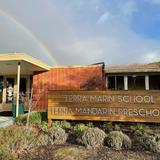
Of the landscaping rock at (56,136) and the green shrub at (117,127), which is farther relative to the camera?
the green shrub at (117,127)

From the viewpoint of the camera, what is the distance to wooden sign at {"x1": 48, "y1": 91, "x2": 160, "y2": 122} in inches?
442

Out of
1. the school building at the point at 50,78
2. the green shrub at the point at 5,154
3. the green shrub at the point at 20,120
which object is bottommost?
the green shrub at the point at 5,154

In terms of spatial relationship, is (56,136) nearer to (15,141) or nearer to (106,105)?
(15,141)

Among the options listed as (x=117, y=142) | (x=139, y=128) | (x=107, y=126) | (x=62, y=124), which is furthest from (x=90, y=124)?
(x=117, y=142)

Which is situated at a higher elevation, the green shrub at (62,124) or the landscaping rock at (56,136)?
the green shrub at (62,124)

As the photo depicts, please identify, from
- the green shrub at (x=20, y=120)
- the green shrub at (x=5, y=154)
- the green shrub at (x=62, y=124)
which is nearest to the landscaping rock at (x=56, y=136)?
the green shrub at (x=5, y=154)

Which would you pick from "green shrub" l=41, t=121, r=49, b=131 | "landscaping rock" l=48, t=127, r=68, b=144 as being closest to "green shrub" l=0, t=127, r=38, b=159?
"landscaping rock" l=48, t=127, r=68, b=144

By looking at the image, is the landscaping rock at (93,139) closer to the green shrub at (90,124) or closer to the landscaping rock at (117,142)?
the landscaping rock at (117,142)

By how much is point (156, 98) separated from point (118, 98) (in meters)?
1.57

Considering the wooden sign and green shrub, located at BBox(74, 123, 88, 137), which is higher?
the wooden sign

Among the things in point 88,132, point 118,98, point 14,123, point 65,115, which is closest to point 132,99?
point 118,98

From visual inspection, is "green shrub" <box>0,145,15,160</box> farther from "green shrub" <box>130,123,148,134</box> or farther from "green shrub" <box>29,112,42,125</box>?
"green shrub" <box>130,123,148,134</box>

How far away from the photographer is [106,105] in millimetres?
11656

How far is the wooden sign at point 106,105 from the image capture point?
11.2 m
